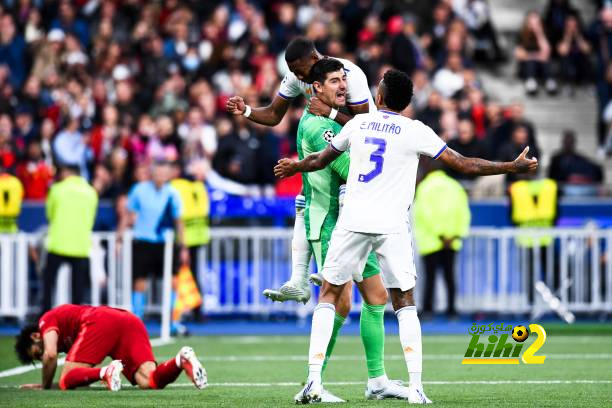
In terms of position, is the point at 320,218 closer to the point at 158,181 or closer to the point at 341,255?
the point at 341,255

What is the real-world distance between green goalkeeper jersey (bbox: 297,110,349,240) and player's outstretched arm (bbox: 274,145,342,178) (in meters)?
0.54

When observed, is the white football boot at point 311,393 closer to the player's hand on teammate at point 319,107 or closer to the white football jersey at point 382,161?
the white football jersey at point 382,161

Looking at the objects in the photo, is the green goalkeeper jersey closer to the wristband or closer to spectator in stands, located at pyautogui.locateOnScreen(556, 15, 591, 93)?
the wristband

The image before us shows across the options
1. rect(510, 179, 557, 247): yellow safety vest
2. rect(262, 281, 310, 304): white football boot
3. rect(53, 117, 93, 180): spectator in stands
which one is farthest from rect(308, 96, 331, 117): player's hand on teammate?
rect(53, 117, 93, 180): spectator in stands

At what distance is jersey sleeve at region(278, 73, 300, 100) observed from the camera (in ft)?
35.0


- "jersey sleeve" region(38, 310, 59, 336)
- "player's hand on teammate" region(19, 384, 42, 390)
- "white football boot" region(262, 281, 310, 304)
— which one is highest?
"white football boot" region(262, 281, 310, 304)

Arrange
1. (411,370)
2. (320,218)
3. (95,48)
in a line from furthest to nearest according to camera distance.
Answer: (95,48)
(320,218)
(411,370)

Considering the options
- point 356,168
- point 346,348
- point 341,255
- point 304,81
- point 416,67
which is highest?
point 416,67

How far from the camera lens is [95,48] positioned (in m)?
24.9

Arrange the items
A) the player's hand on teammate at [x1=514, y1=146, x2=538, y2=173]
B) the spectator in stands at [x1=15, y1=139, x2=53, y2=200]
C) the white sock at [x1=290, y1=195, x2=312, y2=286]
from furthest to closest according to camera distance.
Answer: the spectator in stands at [x1=15, y1=139, x2=53, y2=200]
the white sock at [x1=290, y1=195, x2=312, y2=286]
the player's hand on teammate at [x1=514, y1=146, x2=538, y2=173]

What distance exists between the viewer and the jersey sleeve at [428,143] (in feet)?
30.7

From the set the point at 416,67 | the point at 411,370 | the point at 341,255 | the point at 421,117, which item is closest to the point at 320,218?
the point at 341,255

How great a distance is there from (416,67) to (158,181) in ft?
23.7

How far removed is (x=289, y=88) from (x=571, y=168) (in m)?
11.6
